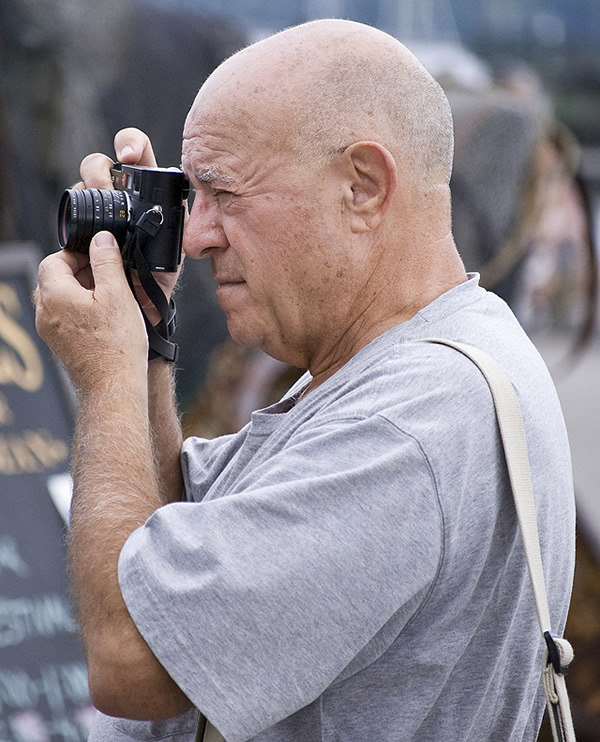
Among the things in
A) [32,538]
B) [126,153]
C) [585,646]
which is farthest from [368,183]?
[585,646]

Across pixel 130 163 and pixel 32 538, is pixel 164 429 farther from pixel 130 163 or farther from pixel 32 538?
pixel 32 538

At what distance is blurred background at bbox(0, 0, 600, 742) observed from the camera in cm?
267

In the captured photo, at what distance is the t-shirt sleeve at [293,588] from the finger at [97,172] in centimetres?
73

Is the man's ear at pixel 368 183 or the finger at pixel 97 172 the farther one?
the finger at pixel 97 172

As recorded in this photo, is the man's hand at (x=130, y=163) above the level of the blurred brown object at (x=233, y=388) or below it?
above

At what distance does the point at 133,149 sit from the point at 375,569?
0.87 meters

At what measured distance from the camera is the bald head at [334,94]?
132 centimetres

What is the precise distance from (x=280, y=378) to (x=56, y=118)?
102 centimetres

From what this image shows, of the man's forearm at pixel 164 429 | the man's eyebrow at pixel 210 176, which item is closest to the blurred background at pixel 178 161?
the man's forearm at pixel 164 429

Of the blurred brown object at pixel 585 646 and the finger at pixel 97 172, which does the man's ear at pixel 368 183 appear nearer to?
the finger at pixel 97 172

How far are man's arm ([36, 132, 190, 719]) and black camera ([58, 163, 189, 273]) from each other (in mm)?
40

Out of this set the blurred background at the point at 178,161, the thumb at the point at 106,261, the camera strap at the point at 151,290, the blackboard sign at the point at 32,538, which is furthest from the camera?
the blurred background at the point at 178,161

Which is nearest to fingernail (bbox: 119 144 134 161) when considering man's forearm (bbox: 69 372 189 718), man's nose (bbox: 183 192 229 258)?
man's nose (bbox: 183 192 229 258)

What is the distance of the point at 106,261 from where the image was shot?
145cm
